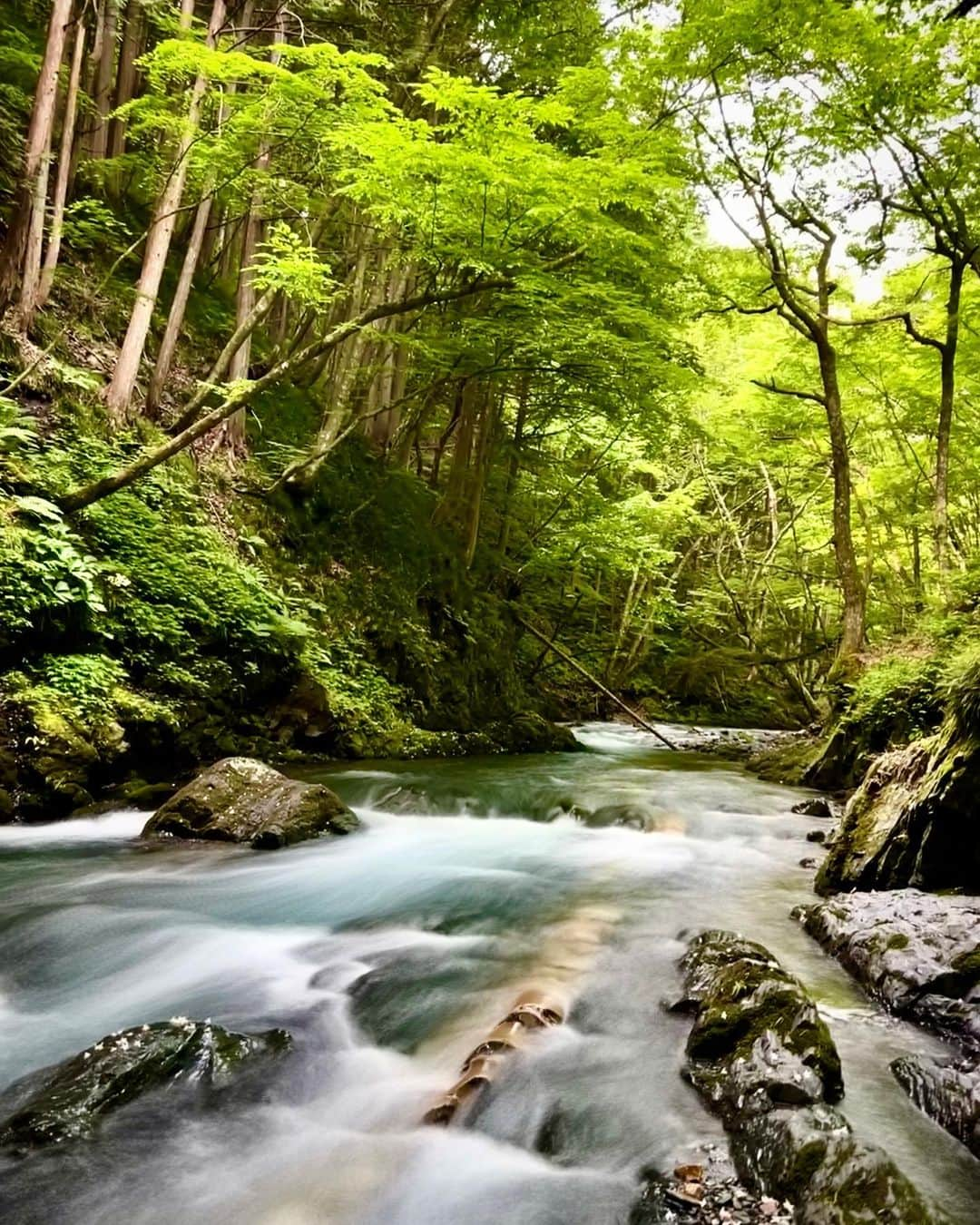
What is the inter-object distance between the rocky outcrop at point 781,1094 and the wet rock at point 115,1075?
6.75ft

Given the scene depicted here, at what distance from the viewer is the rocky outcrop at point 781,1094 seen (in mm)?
2461

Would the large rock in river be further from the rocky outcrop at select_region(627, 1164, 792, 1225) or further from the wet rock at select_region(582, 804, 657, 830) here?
the rocky outcrop at select_region(627, 1164, 792, 1225)

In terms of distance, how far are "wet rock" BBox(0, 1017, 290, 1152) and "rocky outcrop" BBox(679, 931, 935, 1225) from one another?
206 centimetres

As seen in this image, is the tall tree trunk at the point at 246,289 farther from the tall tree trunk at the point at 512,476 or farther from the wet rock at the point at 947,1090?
the wet rock at the point at 947,1090

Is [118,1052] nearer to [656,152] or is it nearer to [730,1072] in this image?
[730,1072]

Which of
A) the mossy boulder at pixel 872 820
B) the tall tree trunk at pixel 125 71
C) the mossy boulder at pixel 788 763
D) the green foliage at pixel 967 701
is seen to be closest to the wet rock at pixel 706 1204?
the mossy boulder at pixel 872 820

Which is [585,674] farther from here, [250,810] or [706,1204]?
[706,1204]

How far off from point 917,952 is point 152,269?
10.7 meters

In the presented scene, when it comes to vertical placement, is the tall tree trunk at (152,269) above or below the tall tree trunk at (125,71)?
below

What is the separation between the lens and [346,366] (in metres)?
12.4

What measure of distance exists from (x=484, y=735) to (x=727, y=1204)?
424 inches

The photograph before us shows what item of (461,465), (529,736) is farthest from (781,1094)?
(461,465)

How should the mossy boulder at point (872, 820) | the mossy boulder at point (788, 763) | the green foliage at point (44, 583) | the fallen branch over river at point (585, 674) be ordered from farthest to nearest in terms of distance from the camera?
1. the fallen branch over river at point (585, 674)
2. the mossy boulder at point (788, 763)
3. the green foliage at point (44, 583)
4. the mossy boulder at point (872, 820)

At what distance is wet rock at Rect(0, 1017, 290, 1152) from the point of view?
9.61ft
